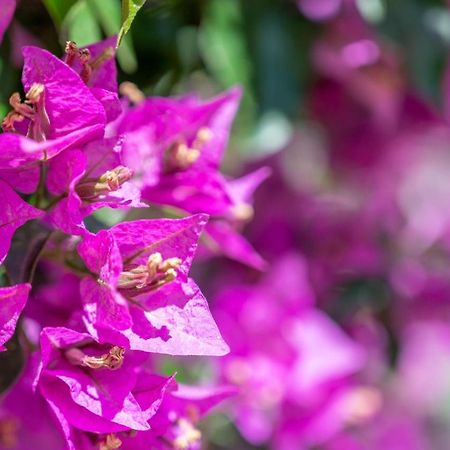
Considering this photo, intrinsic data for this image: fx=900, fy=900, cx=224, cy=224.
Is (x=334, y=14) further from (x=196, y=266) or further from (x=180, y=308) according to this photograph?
(x=180, y=308)

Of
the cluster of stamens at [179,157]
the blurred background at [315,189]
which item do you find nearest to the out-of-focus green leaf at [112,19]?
the blurred background at [315,189]

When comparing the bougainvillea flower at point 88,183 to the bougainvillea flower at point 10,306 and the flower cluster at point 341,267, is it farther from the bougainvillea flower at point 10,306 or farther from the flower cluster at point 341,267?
the flower cluster at point 341,267

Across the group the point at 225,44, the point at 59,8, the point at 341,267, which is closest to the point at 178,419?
the point at 59,8

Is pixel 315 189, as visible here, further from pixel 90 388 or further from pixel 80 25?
pixel 90 388

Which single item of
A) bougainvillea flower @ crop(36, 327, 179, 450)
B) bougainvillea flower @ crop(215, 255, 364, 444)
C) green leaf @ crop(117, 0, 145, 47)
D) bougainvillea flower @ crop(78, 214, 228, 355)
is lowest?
bougainvillea flower @ crop(215, 255, 364, 444)

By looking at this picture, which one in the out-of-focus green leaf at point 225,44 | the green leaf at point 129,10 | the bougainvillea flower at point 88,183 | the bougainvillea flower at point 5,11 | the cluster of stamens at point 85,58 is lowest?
the out-of-focus green leaf at point 225,44

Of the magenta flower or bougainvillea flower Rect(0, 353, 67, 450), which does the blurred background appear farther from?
bougainvillea flower Rect(0, 353, 67, 450)

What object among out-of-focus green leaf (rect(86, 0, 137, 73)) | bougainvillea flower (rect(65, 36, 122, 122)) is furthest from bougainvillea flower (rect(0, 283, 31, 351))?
out-of-focus green leaf (rect(86, 0, 137, 73))
